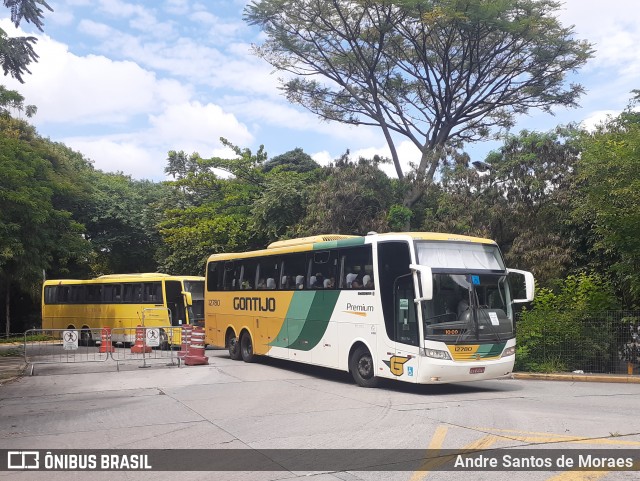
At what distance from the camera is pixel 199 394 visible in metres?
13.7

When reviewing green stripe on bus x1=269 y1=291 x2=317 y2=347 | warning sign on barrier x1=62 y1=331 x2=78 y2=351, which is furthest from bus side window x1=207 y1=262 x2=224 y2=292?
warning sign on barrier x1=62 y1=331 x2=78 y2=351

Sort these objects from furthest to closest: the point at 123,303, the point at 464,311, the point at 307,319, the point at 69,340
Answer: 1. the point at 123,303
2. the point at 69,340
3. the point at 307,319
4. the point at 464,311

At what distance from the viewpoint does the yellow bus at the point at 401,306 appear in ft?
43.4

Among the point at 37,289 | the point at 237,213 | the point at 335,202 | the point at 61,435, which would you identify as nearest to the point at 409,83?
the point at 335,202

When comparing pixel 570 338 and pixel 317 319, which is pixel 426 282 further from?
pixel 570 338

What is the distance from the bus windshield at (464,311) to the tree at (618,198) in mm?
5128

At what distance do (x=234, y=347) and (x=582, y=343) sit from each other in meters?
10.3

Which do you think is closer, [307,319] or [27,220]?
[307,319]

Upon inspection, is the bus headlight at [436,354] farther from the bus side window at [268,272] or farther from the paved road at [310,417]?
the bus side window at [268,272]

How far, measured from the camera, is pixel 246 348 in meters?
20.6

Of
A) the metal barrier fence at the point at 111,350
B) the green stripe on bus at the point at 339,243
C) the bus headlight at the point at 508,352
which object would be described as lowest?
the metal barrier fence at the point at 111,350

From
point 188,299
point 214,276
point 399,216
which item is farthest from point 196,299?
point 399,216

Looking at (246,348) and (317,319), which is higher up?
(317,319)

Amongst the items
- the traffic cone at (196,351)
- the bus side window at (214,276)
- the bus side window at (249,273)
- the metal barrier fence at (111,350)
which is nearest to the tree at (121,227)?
the metal barrier fence at (111,350)
